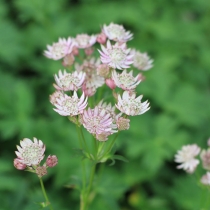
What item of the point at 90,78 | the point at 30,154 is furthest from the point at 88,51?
→ the point at 30,154

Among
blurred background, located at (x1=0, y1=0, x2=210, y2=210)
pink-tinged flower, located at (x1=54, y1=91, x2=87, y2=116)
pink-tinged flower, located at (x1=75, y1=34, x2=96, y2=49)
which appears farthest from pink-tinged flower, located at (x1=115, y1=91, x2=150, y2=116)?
blurred background, located at (x1=0, y1=0, x2=210, y2=210)

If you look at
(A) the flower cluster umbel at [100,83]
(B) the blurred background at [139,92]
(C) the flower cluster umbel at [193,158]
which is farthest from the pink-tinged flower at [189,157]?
(B) the blurred background at [139,92]

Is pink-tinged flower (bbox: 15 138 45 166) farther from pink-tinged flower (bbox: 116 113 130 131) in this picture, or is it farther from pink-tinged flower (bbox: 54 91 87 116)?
pink-tinged flower (bbox: 116 113 130 131)

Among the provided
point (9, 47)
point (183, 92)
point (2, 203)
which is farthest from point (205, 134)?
point (2, 203)

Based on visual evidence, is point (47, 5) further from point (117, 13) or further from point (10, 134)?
point (10, 134)

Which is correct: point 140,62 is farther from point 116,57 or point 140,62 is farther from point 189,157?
point 189,157

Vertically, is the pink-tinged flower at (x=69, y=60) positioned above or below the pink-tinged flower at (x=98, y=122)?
above

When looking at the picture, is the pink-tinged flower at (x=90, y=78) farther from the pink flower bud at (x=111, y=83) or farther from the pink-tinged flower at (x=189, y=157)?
the pink-tinged flower at (x=189, y=157)
